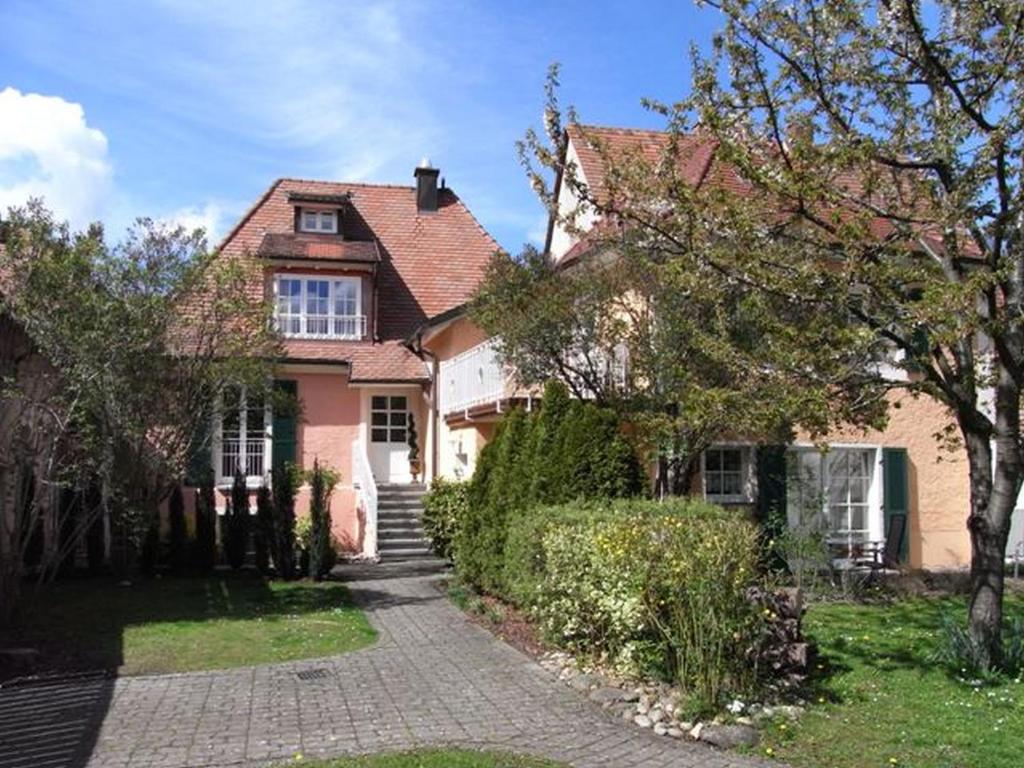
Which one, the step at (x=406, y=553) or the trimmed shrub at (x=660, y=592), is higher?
the trimmed shrub at (x=660, y=592)

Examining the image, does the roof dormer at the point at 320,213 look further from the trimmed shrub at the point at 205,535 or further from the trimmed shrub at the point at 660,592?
the trimmed shrub at the point at 660,592

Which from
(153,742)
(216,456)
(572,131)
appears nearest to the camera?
(153,742)

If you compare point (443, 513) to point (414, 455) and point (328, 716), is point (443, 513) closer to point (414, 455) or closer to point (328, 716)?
point (414, 455)

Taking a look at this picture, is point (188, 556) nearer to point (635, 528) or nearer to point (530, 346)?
point (530, 346)

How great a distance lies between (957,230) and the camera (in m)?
8.20

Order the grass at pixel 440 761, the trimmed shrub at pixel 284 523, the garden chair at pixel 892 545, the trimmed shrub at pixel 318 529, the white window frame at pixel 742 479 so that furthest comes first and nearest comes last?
the trimmed shrub at pixel 284 523 → the trimmed shrub at pixel 318 529 → the white window frame at pixel 742 479 → the garden chair at pixel 892 545 → the grass at pixel 440 761

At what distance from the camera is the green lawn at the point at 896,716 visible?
6191 millimetres

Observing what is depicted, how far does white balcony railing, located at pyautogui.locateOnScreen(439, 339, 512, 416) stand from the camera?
1584 centimetres

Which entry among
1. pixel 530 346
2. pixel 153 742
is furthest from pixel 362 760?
pixel 530 346

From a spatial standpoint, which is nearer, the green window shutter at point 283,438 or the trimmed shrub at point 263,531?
the trimmed shrub at point 263,531

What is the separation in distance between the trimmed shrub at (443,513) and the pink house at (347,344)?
1.16 metres

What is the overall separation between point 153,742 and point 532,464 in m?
6.23

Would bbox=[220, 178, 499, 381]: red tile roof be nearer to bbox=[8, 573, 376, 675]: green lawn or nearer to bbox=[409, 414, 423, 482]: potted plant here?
bbox=[409, 414, 423, 482]: potted plant

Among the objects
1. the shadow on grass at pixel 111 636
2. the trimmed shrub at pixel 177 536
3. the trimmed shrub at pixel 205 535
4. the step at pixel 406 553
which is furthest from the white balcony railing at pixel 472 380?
the trimmed shrub at pixel 177 536
